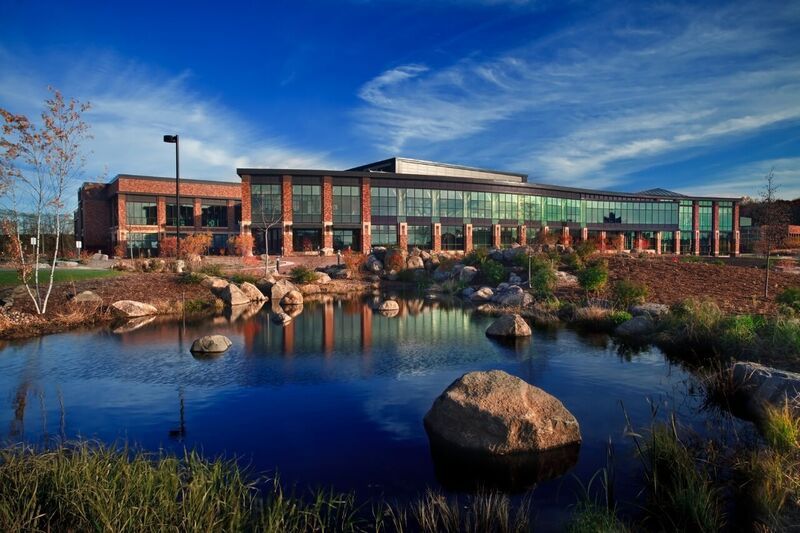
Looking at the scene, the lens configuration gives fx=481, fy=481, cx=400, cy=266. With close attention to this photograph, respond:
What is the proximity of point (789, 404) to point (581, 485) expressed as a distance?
451 centimetres

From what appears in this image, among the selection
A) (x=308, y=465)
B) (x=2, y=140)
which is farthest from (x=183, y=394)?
(x=2, y=140)

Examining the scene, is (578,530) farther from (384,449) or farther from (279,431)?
(279,431)

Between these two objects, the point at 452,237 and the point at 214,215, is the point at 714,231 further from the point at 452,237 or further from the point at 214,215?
the point at 214,215

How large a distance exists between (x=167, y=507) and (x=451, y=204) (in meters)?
55.8

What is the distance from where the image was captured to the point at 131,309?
2278 cm

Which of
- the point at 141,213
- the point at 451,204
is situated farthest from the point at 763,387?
the point at 141,213

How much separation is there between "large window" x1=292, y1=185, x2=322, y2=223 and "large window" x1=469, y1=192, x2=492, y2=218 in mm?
19390

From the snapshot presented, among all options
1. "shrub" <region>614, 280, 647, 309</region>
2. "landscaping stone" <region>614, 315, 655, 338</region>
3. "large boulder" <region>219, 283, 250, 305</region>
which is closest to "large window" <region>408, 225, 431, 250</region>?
"large boulder" <region>219, 283, 250, 305</region>

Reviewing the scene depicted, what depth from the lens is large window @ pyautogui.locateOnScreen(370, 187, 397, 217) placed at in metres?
55.5

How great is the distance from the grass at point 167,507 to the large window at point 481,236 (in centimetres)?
5501

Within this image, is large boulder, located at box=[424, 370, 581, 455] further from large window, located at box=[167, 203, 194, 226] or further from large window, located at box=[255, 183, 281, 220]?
large window, located at box=[167, 203, 194, 226]

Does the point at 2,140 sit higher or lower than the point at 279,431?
higher

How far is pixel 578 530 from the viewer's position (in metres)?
5.55

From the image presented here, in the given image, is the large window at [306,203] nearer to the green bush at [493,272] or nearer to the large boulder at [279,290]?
the large boulder at [279,290]
